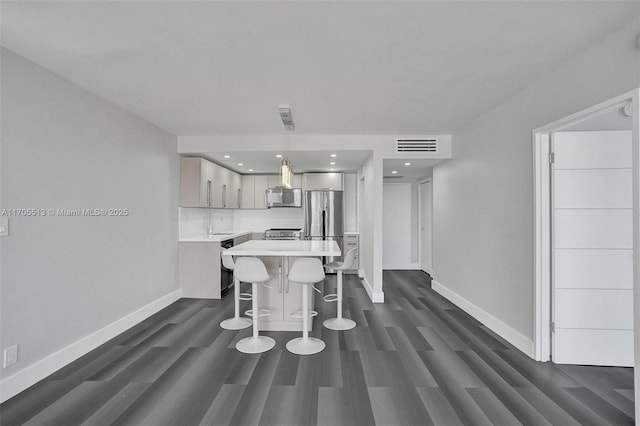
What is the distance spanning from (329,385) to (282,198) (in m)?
4.44

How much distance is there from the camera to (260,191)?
6656 millimetres

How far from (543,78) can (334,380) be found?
3243 millimetres

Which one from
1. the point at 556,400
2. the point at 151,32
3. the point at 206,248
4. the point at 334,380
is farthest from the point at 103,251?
the point at 556,400

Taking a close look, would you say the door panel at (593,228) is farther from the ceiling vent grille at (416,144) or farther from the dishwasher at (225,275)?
the dishwasher at (225,275)

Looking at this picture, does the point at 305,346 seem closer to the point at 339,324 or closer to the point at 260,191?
the point at 339,324

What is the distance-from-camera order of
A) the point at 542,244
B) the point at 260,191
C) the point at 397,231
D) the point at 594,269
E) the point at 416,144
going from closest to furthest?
the point at 594,269
the point at 542,244
the point at 416,144
the point at 260,191
the point at 397,231

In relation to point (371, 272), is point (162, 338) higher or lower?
lower

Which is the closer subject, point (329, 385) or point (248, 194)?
point (329, 385)

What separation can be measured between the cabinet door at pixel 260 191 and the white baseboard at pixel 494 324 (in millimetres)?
4264

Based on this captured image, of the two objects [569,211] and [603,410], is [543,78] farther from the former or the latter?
[603,410]

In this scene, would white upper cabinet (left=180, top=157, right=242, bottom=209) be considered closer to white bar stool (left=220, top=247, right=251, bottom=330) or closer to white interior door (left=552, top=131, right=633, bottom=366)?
white bar stool (left=220, top=247, right=251, bottom=330)

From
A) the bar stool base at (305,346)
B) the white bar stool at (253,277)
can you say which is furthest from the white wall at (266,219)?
the bar stool base at (305,346)

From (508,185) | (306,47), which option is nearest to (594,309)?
(508,185)

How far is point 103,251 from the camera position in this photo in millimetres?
2990
